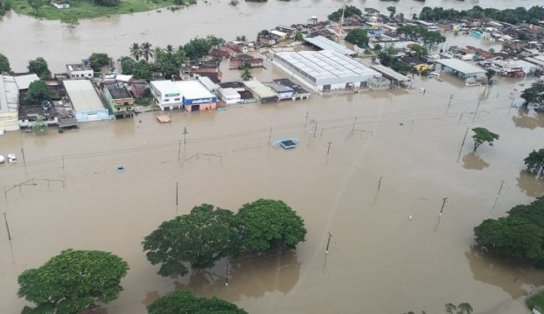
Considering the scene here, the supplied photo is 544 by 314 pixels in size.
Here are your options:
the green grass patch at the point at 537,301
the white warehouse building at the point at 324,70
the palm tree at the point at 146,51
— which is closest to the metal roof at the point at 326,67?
the white warehouse building at the point at 324,70

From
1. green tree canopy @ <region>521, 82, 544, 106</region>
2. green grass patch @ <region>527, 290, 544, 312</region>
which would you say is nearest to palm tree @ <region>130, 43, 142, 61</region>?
green tree canopy @ <region>521, 82, 544, 106</region>

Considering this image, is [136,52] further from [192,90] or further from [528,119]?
[528,119]

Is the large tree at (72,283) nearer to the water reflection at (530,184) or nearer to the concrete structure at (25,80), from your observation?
the concrete structure at (25,80)

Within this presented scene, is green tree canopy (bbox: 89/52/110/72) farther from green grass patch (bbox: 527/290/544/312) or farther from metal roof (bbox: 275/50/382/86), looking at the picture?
green grass patch (bbox: 527/290/544/312)

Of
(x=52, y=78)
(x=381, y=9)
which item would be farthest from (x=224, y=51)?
(x=381, y=9)

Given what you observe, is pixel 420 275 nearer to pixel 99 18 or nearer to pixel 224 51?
pixel 224 51

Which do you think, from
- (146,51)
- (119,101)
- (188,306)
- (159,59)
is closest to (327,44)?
(146,51)

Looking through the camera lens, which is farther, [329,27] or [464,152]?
[329,27]
